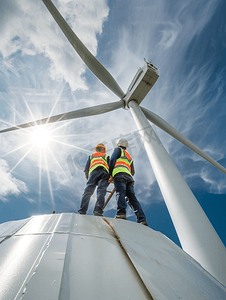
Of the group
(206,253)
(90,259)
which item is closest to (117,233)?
(90,259)

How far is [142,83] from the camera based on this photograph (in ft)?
30.4

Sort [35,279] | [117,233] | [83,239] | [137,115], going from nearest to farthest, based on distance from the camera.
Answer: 1. [35,279]
2. [83,239]
3. [117,233]
4. [137,115]

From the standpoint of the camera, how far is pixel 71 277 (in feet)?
3.91

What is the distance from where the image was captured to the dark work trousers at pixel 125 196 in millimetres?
3984

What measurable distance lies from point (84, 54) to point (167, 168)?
7539 millimetres

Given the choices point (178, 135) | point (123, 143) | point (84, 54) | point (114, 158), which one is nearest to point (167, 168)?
point (114, 158)

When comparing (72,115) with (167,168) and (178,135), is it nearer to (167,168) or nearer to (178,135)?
(167,168)

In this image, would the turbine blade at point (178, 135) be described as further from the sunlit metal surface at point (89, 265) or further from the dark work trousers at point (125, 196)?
the sunlit metal surface at point (89, 265)

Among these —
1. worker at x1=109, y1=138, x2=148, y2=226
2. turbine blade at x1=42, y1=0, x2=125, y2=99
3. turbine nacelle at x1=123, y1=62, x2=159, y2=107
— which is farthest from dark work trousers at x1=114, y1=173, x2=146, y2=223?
turbine blade at x1=42, y1=0, x2=125, y2=99

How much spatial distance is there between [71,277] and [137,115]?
698 cm

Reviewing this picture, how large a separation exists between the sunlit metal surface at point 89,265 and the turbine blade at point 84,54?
8.55 metres

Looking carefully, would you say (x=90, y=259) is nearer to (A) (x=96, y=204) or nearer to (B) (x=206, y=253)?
(B) (x=206, y=253)

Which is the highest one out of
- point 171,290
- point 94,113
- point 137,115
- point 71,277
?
point 94,113

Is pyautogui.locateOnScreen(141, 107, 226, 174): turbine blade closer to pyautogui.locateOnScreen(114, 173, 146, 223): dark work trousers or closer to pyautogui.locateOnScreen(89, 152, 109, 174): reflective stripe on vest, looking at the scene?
pyautogui.locateOnScreen(89, 152, 109, 174): reflective stripe on vest
